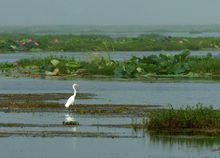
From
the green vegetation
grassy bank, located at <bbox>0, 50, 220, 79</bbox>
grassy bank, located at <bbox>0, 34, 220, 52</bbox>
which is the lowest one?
grassy bank, located at <bbox>0, 34, 220, 52</bbox>

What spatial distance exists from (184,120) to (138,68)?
16864 mm

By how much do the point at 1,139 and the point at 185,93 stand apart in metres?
11.4

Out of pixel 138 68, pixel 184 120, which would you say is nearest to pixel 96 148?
pixel 184 120

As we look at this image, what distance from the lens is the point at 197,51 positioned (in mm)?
64500

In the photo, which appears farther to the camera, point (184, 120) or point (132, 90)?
point (132, 90)

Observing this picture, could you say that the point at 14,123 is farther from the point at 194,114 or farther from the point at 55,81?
the point at 55,81

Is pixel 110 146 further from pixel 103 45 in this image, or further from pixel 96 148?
pixel 103 45

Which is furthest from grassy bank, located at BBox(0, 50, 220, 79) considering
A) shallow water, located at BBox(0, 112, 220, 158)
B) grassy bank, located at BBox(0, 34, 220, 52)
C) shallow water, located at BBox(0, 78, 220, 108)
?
grassy bank, located at BBox(0, 34, 220, 52)

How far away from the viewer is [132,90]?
3397 cm

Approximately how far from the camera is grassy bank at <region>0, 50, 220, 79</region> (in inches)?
1554

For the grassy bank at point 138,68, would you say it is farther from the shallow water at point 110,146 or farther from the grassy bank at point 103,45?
the grassy bank at point 103,45

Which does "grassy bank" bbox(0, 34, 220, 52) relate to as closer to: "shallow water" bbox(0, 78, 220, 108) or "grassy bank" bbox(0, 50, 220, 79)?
"grassy bank" bbox(0, 50, 220, 79)

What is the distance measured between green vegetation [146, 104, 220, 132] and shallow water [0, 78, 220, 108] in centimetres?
509

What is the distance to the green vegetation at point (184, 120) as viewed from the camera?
22.6 meters
